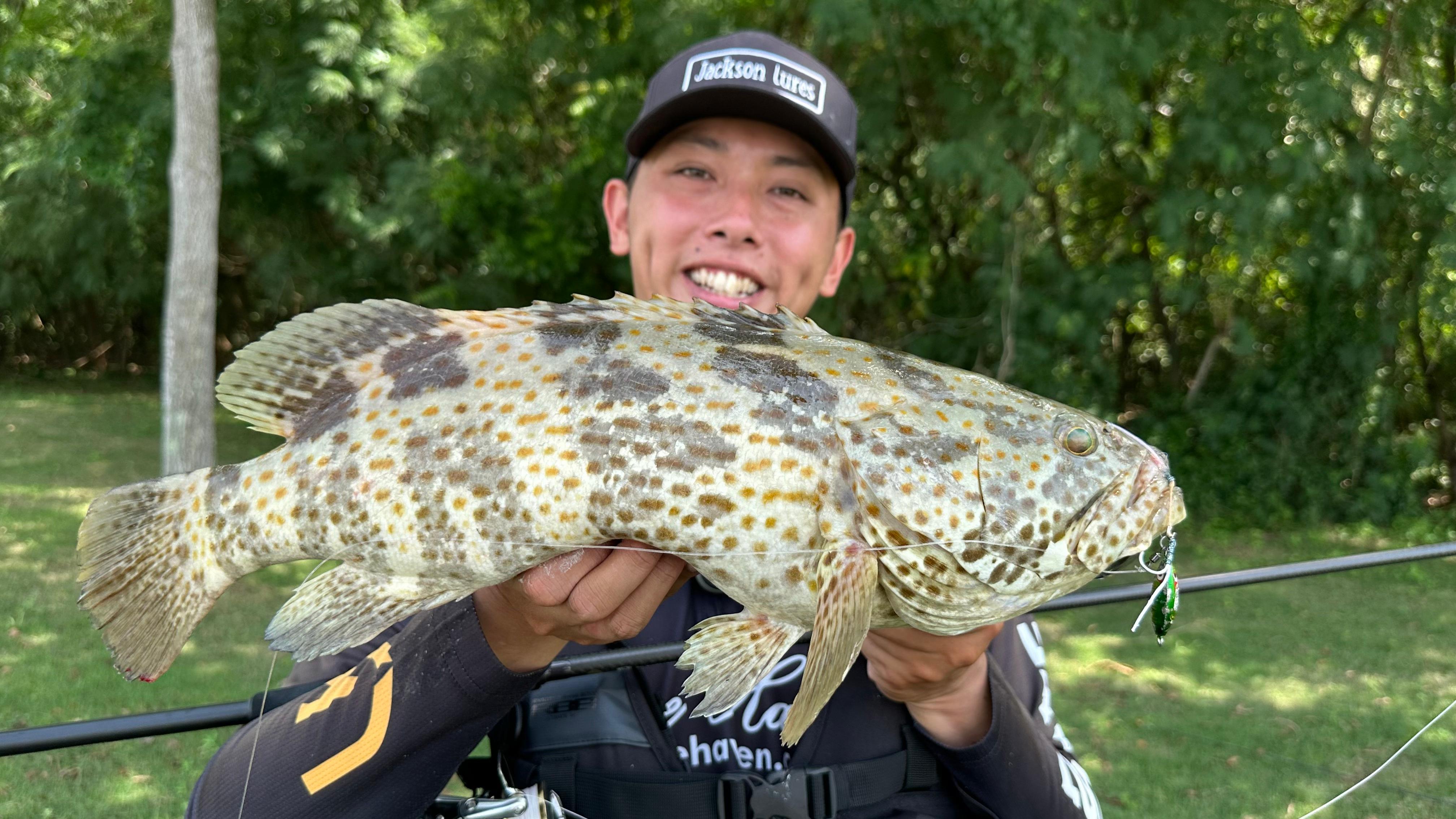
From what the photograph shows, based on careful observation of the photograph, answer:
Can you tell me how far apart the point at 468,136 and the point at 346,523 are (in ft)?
38.0

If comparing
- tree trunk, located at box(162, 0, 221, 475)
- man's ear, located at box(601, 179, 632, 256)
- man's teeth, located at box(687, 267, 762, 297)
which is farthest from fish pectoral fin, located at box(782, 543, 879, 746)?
tree trunk, located at box(162, 0, 221, 475)

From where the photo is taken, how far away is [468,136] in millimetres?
12711

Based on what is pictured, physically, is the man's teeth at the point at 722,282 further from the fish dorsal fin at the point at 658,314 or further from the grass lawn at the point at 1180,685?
the grass lawn at the point at 1180,685

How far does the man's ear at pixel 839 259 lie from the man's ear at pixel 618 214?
67 centimetres

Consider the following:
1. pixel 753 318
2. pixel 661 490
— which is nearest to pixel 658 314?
pixel 753 318

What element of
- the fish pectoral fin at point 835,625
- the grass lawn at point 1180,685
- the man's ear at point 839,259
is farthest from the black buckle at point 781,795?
the grass lawn at point 1180,685

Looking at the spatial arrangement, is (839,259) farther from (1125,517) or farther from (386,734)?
(386,734)

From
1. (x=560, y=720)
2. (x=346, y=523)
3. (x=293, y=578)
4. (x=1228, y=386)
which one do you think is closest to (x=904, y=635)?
(x=560, y=720)

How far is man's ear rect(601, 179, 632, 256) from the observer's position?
137 inches

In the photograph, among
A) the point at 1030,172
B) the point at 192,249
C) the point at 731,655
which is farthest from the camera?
the point at 1030,172

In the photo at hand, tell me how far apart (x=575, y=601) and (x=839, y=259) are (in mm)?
1963

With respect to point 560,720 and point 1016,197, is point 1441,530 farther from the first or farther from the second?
point 560,720

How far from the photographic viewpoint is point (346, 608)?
2.00 m

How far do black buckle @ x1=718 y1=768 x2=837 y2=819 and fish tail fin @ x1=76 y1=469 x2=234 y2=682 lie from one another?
3.90 ft
